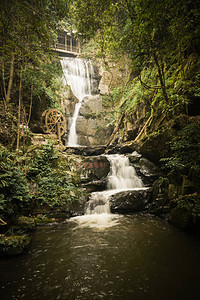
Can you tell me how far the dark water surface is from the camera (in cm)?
206

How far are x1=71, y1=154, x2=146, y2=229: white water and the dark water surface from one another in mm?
857

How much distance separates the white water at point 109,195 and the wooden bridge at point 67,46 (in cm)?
2405

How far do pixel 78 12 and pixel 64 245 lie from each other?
10.4 meters

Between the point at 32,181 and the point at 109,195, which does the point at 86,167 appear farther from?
the point at 32,181

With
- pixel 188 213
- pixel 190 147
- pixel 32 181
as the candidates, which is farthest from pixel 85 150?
pixel 188 213

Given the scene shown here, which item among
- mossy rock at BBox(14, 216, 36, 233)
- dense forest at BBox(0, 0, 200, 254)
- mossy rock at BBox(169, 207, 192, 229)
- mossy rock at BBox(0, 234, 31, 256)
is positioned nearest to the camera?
mossy rock at BBox(0, 234, 31, 256)

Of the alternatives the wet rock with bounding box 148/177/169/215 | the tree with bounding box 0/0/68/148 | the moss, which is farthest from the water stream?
the tree with bounding box 0/0/68/148

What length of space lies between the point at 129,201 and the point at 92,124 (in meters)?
11.6

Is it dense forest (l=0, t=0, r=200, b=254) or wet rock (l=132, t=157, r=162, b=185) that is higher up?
dense forest (l=0, t=0, r=200, b=254)

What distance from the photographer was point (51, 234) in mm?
4047

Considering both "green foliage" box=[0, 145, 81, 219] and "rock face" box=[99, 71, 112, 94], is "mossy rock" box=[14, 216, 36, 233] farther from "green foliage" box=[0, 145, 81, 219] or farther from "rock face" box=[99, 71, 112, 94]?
"rock face" box=[99, 71, 112, 94]

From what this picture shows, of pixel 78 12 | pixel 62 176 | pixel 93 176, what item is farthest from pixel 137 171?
pixel 78 12

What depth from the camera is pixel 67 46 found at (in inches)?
992

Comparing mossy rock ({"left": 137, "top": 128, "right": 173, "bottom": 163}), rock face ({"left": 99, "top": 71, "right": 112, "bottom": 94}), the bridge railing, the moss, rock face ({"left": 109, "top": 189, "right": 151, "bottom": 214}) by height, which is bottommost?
rock face ({"left": 109, "top": 189, "right": 151, "bottom": 214})
